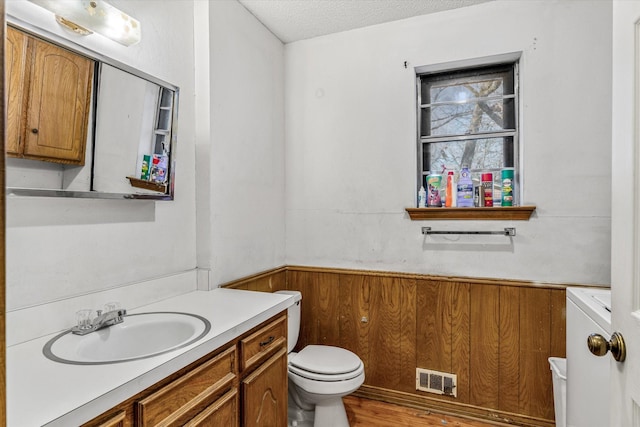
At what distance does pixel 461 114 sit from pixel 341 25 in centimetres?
99

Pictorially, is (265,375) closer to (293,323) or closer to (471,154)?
(293,323)

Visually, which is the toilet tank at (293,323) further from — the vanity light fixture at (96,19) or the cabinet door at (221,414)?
the vanity light fixture at (96,19)

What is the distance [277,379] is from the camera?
1.62m

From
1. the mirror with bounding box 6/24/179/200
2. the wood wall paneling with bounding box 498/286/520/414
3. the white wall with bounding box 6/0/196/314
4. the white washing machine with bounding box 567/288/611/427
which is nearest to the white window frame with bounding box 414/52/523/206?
the wood wall paneling with bounding box 498/286/520/414

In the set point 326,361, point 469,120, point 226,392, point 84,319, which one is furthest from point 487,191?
point 84,319

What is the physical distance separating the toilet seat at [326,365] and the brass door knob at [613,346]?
4.24ft

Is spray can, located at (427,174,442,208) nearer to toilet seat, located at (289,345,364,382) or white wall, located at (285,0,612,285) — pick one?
white wall, located at (285,0,612,285)

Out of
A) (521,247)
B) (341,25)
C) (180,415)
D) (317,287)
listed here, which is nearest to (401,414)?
(317,287)

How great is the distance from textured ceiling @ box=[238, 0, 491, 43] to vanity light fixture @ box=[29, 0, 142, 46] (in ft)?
2.86

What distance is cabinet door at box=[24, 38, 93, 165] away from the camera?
1.15m

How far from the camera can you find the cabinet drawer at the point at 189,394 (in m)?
0.97

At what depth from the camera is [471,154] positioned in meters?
2.29

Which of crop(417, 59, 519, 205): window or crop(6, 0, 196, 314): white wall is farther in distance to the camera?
crop(417, 59, 519, 205): window

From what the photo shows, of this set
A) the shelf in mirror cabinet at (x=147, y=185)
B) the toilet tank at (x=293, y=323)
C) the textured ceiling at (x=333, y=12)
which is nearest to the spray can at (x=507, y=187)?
the textured ceiling at (x=333, y=12)
